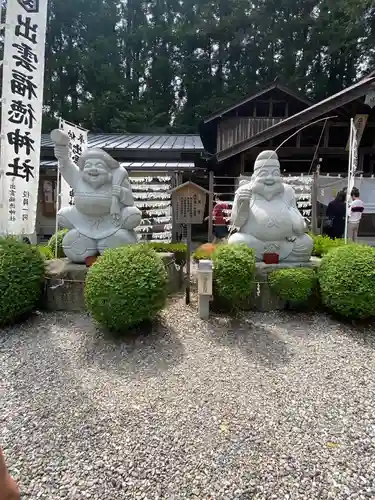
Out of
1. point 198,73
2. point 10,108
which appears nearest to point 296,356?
point 10,108

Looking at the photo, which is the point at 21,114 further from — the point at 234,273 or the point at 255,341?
the point at 255,341

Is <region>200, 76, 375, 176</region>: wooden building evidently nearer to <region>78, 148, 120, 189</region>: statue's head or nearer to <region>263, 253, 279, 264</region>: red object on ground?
<region>263, 253, 279, 264</region>: red object on ground

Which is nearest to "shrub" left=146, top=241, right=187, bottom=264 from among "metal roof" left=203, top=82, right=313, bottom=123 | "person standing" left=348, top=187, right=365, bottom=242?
"person standing" left=348, top=187, right=365, bottom=242

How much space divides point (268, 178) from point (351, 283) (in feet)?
5.72

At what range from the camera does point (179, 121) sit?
75.9 feet

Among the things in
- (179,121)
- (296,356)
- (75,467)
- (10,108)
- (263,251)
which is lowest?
(75,467)

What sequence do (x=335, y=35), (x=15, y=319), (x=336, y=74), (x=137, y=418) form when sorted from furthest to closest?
1. (x=336, y=74)
2. (x=335, y=35)
3. (x=15, y=319)
4. (x=137, y=418)

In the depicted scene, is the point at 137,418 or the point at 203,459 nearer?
the point at 203,459

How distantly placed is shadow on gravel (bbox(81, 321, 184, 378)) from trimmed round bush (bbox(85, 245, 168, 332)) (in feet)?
0.49

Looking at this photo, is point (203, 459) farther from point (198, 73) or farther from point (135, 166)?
point (198, 73)

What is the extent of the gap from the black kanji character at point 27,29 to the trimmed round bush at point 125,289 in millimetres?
3298

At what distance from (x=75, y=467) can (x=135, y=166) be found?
853cm

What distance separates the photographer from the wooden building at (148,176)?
29.8 feet

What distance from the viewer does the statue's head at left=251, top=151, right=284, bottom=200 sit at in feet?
15.1
